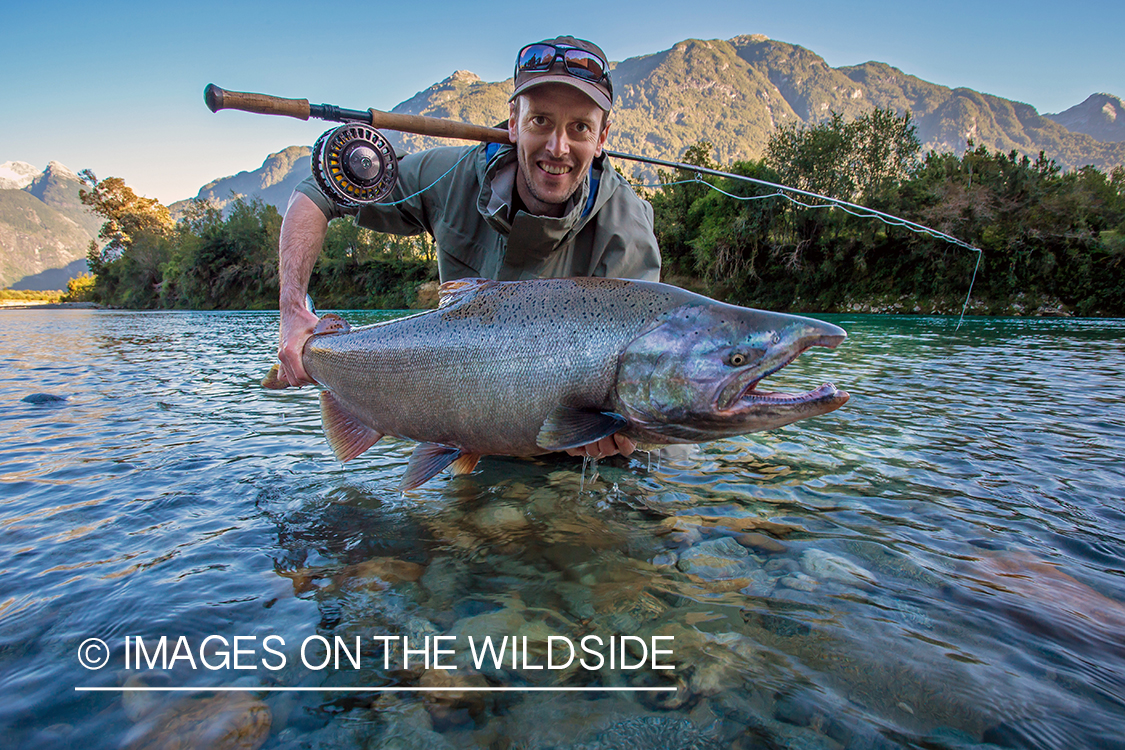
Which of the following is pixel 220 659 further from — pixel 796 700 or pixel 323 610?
pixel 796 700

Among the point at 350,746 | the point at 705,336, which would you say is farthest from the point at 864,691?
the point at 350,746

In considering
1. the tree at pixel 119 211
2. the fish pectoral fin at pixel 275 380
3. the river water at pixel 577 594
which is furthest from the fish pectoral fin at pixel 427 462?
the tree at pixel 119 211

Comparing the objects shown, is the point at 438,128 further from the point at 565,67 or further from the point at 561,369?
the point at 561,369

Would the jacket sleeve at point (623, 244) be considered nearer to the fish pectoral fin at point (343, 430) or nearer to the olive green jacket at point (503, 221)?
the olive green jacket at point (503, 221)

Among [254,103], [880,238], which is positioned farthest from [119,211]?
[254,103]

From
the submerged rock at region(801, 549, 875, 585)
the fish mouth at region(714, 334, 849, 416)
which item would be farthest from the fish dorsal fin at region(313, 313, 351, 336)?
the submerged rock at region(801, 549, 875, 585)

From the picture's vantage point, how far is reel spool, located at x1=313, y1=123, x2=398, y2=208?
3633 millimetres

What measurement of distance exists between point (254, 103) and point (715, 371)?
3.45m

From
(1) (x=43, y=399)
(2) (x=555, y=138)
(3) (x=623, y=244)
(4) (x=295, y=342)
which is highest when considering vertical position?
(2) (x=555, y=138)

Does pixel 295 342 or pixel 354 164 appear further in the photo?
pixel 354 164

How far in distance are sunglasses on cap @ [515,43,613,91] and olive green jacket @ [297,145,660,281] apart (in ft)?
1.97

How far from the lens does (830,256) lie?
37312mm

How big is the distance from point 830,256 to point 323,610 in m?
40.5

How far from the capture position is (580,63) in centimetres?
346
